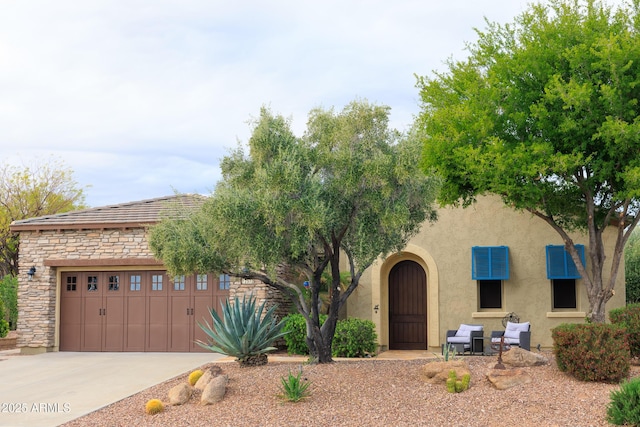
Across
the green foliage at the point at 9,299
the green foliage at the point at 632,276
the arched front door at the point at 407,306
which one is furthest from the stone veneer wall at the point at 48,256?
the green foliage at the point at 632,276

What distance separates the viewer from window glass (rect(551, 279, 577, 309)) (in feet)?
60.5

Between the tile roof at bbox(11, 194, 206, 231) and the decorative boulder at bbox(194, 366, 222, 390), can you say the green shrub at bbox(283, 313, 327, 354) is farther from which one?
the decorative boulder at bbox(194, 366, 222, 390)

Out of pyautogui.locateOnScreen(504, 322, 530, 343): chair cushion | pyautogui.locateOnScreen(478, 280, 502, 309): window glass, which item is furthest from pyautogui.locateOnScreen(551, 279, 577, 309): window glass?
pyautogui.locateOnScreen(504, 322, 530, 343): chair cushion

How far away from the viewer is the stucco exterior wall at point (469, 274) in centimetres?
1806

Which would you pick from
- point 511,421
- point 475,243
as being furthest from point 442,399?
point 475,243

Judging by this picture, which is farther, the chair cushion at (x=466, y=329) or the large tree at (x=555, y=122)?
the chair cushion at (x=466, y=329)

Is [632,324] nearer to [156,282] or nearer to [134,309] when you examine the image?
[156,282]

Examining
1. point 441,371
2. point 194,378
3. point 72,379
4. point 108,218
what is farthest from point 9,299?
point 441,371

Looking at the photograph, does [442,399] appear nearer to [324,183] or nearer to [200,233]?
[324,183]

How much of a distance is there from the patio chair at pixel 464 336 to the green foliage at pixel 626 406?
7001 mm

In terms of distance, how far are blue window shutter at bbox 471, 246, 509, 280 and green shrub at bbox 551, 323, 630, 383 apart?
6.37 metres

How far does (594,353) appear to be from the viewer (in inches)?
434

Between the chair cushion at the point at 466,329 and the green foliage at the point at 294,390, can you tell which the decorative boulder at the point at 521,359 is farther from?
the chair cushion at the point at 466,329

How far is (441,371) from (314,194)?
352 centimetres
